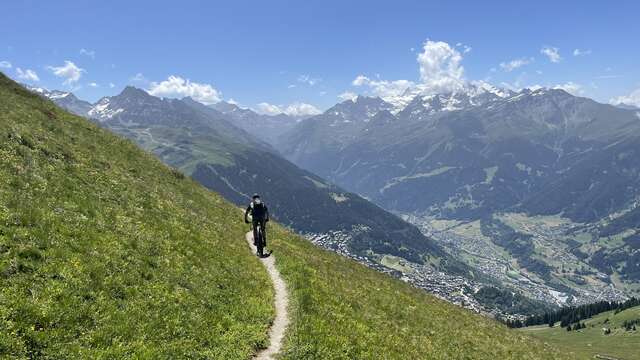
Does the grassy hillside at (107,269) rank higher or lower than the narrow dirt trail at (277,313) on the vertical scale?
higher

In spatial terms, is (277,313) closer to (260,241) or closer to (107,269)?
(107,269)

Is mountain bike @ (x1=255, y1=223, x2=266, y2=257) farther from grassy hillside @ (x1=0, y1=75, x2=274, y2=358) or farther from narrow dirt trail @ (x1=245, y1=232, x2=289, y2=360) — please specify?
grassy hillside @ (x1=0, y1=75, x2=274, y2=358)

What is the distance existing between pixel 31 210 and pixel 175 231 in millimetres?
9318

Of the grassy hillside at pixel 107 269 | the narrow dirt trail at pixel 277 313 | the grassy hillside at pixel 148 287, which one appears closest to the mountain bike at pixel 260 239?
the narrow dirt trail at pixel 277 313

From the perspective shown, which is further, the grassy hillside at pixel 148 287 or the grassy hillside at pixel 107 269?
the grassy hillside at pixel 148 287

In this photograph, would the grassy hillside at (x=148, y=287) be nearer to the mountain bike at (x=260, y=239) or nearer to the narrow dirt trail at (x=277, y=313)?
the narrow dirt trail at (x=277, y=313)

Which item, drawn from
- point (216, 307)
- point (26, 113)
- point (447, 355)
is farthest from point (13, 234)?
point (26, 113)

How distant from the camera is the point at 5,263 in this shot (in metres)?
17.6

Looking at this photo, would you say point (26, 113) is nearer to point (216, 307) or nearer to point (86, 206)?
point (86, 206)

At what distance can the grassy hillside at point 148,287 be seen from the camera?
16.5 m

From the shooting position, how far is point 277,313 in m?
24.6

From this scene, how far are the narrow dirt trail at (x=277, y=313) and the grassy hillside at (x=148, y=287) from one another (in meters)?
0.46

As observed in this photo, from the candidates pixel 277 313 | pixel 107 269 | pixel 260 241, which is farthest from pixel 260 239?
pixel 107 269

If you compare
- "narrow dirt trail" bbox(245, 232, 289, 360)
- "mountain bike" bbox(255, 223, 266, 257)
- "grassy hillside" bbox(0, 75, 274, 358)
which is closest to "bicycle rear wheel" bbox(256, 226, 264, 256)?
"mountain bike" bbox(255, 223, 266, 257)
